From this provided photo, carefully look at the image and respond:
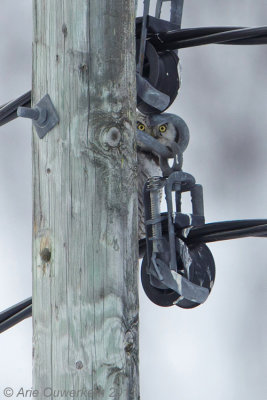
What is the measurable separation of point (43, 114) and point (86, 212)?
0.40 meters

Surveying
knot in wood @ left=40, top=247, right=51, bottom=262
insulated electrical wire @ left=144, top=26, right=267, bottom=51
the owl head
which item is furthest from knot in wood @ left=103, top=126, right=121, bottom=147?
insulated electrical wire @ left=144, top=26, right=267, bottom=51

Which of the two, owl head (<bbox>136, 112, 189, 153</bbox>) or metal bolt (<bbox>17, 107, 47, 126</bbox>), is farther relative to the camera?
owl head (<bbox>136, 112, 189, 153</bbox>)

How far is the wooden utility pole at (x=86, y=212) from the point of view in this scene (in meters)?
2.97

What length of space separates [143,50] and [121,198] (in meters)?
0.82

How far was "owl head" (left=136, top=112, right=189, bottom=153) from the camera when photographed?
3.61 meters

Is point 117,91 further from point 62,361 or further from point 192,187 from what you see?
point 62,361

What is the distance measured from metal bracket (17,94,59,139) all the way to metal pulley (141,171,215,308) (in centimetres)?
57

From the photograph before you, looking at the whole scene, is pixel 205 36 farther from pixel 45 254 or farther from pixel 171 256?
pixel 45 254

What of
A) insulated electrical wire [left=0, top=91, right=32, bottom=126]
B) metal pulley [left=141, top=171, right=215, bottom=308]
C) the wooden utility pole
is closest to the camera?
the wooden utility pole

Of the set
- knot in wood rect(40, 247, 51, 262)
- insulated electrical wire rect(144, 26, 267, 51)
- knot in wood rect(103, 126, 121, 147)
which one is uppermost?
insulated electrical wire rect(144, 26, 267, 51)

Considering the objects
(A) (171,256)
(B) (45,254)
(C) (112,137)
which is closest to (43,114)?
(C) (112,137)

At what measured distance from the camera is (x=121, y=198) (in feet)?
10.1

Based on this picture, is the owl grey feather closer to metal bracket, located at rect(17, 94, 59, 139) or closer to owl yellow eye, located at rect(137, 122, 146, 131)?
owl yellow eye, located at rect(137, 122, 146, 131)

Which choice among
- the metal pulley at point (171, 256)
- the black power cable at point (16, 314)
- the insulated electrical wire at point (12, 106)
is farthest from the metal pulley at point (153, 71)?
the black power cable at point (16, 314)
